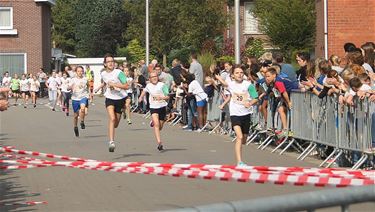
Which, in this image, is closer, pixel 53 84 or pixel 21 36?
pixel 53 84

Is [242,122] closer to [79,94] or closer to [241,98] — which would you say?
[241,98]

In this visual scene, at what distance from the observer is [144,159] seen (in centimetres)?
1552

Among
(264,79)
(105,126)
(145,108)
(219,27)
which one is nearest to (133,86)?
(145,108)

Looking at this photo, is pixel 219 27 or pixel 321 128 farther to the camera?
pixel 219 27

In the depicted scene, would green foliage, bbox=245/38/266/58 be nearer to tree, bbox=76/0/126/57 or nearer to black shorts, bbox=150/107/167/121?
black shorts, bbox=150/107/167/121

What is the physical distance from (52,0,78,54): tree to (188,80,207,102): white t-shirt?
74549 mm

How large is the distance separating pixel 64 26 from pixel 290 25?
190 ft

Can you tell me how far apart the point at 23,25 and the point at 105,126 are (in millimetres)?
34306

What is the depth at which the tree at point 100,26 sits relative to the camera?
88.8 meters

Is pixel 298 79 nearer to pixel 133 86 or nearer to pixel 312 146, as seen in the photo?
pixel 312 146

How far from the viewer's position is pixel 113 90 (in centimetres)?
1705

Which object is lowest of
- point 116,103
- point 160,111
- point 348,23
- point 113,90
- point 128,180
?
point 128,180

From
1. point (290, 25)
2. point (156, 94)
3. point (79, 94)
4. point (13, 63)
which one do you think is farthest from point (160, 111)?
point (13, 63)

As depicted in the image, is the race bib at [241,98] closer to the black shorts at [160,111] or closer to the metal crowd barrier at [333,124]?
the metal crowd barrier at [333,124]
